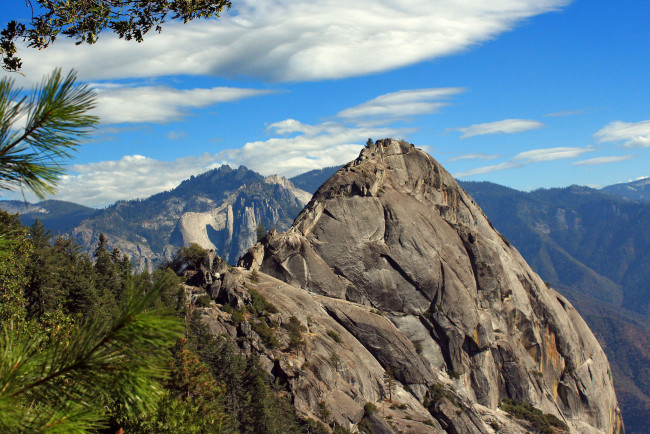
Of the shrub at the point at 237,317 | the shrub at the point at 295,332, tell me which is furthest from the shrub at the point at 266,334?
the shrub at the point at 295,332

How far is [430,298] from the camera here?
106500 mm

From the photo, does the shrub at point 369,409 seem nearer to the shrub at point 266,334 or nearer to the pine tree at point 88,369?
the shrub at point 266,334

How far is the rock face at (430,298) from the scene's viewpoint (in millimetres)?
92000

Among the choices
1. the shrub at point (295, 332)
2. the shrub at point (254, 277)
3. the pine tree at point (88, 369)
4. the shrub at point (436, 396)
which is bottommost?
the shrub at point (436, 396)

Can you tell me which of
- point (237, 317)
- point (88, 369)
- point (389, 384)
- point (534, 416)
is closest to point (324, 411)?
point (237, 317)

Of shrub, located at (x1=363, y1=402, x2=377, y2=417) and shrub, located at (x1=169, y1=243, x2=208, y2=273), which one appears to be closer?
shrub, located at (x1=363, y1=402, x2=377, y2=417)

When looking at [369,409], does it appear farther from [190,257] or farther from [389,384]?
[190,257]

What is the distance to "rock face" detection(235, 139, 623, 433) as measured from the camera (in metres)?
92.0

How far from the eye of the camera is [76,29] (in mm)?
16859

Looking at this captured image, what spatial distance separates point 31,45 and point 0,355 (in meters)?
11.4

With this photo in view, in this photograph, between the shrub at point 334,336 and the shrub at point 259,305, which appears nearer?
the shrub at point 259,305

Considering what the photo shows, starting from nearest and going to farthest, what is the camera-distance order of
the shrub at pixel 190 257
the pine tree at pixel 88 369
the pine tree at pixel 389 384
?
the pine tree at pixel 88 369
the pine tree at pixel 389 384
the shrub at pixel 190 257

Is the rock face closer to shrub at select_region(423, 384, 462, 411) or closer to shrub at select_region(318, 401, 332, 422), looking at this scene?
shrub at select_region(423, 384, 462, 411)

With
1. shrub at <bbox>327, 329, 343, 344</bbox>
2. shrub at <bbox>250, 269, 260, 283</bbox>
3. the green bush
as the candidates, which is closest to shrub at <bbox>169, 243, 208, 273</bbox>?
shrub at <bbox>250, 269, 260, 283</bbox>
